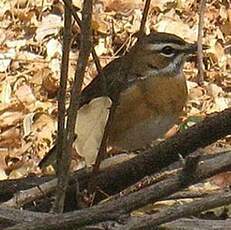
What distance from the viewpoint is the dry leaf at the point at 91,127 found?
7.07 ft

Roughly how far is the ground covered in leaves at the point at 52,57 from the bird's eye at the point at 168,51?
37 cm

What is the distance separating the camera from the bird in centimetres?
433

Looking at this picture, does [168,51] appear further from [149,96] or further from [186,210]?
[186,210]

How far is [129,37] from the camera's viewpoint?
5.87 m

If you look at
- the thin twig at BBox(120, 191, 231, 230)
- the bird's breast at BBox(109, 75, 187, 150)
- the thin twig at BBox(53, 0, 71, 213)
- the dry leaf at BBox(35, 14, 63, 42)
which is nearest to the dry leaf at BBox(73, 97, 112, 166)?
the thin twig at BBox(53, 0, 71, 213)

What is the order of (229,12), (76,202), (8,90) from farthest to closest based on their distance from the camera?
(229,12)
(8,90)
(76,202)

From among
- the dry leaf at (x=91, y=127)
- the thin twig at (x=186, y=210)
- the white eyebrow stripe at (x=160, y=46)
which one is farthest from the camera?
the white eyebrow stripe at (x=160, y=46)

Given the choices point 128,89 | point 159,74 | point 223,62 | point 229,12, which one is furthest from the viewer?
point 229,12

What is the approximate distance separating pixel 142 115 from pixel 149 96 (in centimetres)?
12

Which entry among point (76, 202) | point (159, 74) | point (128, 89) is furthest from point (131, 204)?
point (159, 74)

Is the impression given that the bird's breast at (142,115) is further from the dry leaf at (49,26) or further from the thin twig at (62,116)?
the thin twig at (62,116)

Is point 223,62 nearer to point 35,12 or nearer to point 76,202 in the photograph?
point 35,12

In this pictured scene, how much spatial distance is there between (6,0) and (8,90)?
3.38 ft

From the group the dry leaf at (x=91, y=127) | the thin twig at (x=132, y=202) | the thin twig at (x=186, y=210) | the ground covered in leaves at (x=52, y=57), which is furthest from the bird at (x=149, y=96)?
the thin twig at (x=186, y=210)
